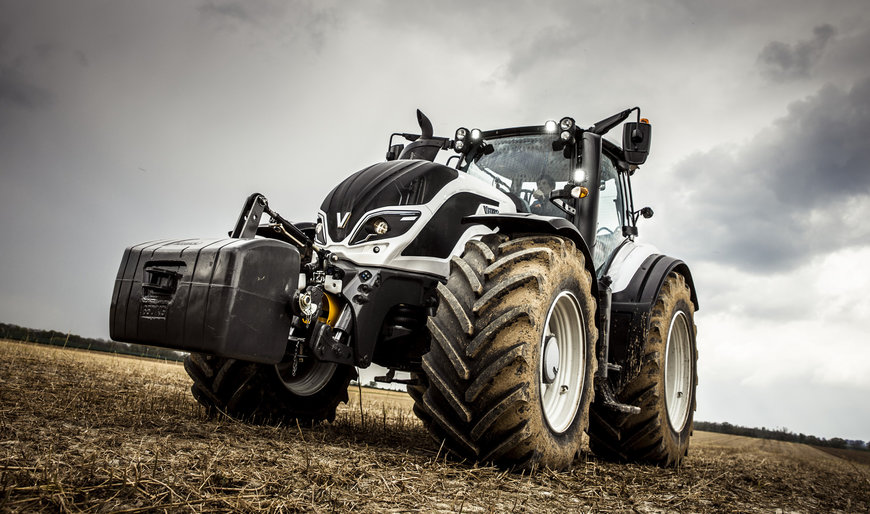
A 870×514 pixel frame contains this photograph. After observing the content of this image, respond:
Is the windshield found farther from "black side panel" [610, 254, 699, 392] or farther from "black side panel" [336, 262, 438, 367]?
"black side panel" [336, 262, 438, 367]

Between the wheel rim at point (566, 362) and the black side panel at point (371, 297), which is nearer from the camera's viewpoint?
the black side panel at point (371, 297)

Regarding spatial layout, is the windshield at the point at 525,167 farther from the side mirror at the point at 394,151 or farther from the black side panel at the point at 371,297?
the black side panel at the point at 371,297

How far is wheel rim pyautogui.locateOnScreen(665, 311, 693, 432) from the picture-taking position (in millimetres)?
5785

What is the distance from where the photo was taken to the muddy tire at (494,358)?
3051 millimetres

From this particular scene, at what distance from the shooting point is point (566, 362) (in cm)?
400

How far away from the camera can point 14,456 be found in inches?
91.8

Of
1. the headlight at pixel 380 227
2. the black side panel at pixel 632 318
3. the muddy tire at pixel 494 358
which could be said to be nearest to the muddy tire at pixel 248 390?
the headlight at pixel 380 227

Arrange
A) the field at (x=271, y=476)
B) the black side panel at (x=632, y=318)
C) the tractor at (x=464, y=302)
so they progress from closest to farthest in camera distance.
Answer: the field at (x=271, y=476), the tractor at (x=464, y=302), the black side panel at (x=632, y=318)

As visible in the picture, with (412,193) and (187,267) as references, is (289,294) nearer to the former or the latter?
(187,267)

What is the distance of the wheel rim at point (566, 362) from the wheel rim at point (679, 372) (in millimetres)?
2178

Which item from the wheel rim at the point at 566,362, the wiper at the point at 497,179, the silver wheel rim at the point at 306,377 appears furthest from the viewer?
the wiper at the point at 497,179

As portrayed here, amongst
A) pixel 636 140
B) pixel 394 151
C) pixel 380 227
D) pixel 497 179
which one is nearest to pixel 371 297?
pixel 380 227

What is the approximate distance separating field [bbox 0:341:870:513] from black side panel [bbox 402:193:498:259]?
3.87ft

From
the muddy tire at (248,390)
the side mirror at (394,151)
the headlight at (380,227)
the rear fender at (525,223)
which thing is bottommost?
the muddy tire at (248,390)
